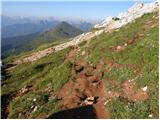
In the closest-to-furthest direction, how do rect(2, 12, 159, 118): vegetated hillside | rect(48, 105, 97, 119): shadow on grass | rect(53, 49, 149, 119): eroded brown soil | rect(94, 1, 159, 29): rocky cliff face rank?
rect(48, 105, 97, 119): shadow on grass < rect(2, 12, 159, 118): vegetated hillside < rect(53, 49, 149, 119): eroded brown soil < rect(94, 1, 159, 29): rocky cliff face

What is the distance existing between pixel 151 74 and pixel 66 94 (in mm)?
6823

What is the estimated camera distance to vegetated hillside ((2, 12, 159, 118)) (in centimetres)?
2275

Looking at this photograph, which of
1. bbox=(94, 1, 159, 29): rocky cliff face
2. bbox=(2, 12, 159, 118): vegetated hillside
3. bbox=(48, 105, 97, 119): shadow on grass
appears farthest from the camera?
bbox=(94, 1, 159, 29): rocky cliff face

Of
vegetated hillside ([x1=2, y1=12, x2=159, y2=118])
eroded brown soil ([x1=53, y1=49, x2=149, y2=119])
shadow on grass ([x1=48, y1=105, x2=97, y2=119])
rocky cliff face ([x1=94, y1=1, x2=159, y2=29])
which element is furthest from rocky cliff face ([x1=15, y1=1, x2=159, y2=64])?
shadow on grass ([x1=48, y1=105, x2=97, y2=119])

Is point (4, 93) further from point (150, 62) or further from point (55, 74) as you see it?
point (150, 62)

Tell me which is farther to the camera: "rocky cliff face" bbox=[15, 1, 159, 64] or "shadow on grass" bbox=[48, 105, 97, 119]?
"rocky cliff face" bbox=[15, 1, 159, 64]

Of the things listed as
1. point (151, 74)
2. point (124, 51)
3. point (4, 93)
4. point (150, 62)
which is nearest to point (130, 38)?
point (124, 51)

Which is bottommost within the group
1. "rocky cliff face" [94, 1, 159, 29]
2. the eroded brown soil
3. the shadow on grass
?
the shadow on grass

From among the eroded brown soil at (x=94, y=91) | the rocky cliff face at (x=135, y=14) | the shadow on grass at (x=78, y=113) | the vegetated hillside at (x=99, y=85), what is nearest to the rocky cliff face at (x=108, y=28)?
the rocky cliff face at (x=135, y=14)

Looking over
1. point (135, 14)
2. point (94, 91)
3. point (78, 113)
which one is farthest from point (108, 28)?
point (78, 113)

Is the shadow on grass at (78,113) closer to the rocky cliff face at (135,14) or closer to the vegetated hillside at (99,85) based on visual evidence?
the vegetated hillside at (99,85)

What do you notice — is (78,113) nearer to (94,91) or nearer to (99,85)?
(94,91)

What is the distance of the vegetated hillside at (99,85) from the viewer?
74.6ft

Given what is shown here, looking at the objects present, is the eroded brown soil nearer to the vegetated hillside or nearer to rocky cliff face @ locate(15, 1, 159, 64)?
the vegetated hillside
